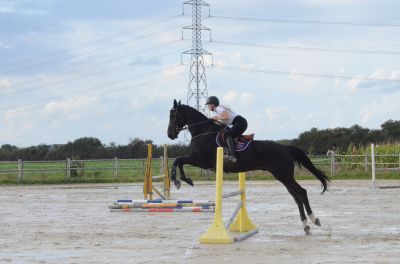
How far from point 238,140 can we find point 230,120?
0.38m

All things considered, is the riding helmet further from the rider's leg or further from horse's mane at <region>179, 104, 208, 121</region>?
horse's mane at <region>179, 104, 208, 121</region>

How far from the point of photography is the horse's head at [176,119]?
13.7 m

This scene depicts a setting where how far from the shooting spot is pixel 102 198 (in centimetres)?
2362

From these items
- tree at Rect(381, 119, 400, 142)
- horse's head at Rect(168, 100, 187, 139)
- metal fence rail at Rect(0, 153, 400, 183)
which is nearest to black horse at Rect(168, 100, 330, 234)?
horse's head at Rect(168, 100, 187, 139)

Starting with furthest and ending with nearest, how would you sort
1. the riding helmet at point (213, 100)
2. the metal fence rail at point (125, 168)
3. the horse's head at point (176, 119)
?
1. the metal fence rail at point (125, 168)
2. the horse's head at point (176, 119)
3. the riding helmet at point (213, 100)

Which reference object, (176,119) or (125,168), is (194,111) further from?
(125,168)

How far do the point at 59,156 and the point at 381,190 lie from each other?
1578 inches

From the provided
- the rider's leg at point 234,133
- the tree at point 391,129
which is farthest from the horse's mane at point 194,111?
the tree at point 391,129

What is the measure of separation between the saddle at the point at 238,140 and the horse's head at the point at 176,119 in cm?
104

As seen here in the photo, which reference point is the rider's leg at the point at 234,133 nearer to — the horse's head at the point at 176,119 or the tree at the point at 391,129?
the horse's head at the point at 176,119

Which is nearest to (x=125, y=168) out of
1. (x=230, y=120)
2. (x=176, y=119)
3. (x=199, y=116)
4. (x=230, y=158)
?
(x=176, y=119)

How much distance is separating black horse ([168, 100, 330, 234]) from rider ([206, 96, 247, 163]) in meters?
0.19

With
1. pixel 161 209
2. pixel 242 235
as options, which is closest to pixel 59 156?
pixel 161 209

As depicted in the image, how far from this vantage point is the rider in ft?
41.1
